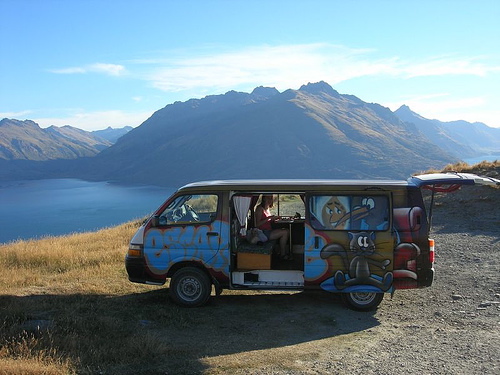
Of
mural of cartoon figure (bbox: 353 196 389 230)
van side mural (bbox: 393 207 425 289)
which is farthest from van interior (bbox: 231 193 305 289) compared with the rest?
van side mural (bbox: 393 207 425 289)

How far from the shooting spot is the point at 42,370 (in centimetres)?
489

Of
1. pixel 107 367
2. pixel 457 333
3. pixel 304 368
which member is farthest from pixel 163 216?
pixel 457 333

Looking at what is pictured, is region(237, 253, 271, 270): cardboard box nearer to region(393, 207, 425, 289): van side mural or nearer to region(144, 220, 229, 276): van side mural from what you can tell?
region(144, 220, 229, 276): van side mural

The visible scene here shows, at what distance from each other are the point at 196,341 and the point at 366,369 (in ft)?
8.20

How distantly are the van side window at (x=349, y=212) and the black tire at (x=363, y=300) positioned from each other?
122 cm

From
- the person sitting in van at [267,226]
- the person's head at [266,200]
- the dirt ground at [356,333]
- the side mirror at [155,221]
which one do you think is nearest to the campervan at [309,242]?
the side mirror at [155,221]

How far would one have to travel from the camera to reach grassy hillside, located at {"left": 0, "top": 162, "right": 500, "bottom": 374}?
5.46m

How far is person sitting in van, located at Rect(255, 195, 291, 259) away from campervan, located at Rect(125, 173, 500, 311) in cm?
32

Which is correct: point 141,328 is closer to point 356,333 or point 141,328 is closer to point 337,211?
point 356,333

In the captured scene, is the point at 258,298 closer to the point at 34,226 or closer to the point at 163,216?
the point at 163,216

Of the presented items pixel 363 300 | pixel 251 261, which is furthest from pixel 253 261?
pixel 363 300

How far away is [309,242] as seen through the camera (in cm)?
767

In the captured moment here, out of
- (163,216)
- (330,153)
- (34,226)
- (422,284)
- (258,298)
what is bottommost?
(34,226)

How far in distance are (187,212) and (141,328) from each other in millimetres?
2195
